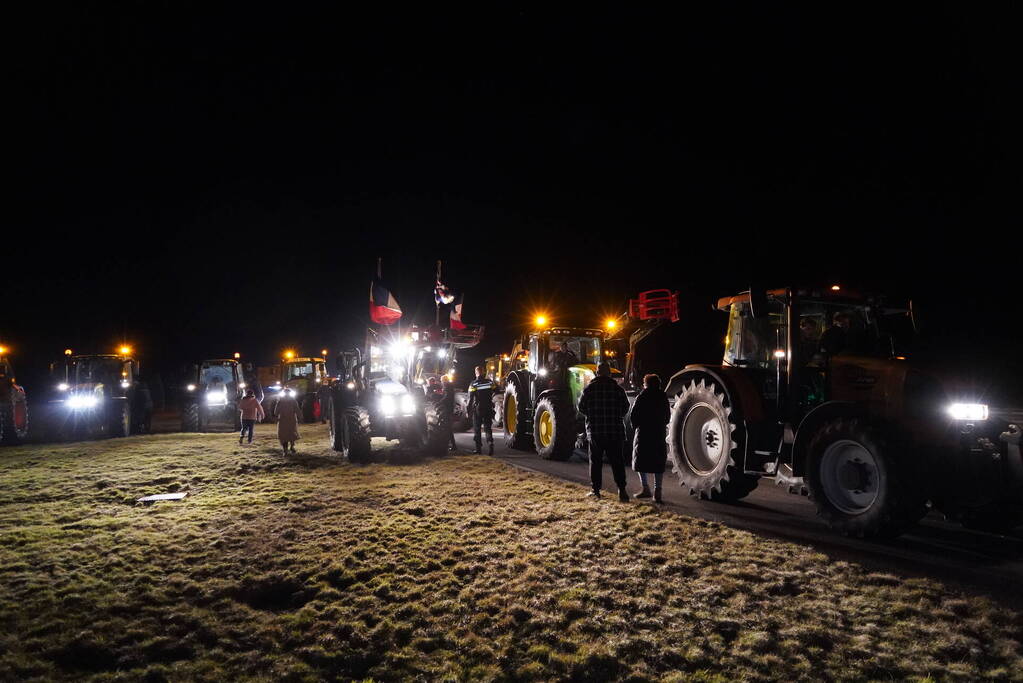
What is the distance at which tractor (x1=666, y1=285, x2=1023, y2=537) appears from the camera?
17.5 ft

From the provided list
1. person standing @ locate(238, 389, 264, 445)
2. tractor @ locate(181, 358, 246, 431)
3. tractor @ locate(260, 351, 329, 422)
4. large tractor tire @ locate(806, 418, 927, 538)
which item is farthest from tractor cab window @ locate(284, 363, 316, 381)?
large tractor tire @ locate(806, 418, 927, 538)

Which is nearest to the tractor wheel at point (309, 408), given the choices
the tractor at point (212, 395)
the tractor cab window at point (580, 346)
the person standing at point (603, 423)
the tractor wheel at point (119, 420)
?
the tractor at point (212, 395)

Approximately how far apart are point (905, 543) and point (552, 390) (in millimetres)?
6596

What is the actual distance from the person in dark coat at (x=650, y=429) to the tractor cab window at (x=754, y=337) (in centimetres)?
115

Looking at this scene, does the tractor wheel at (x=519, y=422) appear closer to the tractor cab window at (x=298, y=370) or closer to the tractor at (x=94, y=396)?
the tractor cab window at (x=298, y=370)

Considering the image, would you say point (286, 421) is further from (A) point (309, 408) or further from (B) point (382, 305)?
(A) point (309, 408)

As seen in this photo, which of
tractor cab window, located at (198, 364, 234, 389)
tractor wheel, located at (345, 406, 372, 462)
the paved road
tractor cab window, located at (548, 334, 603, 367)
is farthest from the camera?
tractor cab window, located at (198, 364, 234, 389)

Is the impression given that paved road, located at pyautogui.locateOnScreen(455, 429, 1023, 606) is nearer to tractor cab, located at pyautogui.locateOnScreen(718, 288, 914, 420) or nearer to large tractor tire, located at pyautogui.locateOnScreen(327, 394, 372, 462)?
tractor cab, located at pyautogui.locateOnScreen(718, 288, 914, 420)

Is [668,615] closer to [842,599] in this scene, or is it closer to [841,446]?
[842,599]

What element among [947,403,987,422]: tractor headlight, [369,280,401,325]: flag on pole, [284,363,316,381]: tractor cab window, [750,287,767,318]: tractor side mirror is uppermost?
[369,280,401,325]: flag on pole

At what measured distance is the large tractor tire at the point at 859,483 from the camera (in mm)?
5211

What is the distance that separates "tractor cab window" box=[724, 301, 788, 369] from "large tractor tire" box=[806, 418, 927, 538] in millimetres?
1535

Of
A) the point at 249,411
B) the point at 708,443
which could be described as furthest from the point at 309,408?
the point at 708,443

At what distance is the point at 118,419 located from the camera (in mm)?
16984
